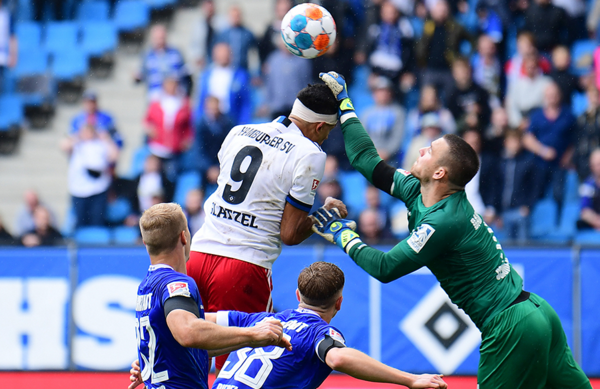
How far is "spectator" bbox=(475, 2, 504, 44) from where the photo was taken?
11.2 metres

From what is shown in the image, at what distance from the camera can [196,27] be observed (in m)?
13.3

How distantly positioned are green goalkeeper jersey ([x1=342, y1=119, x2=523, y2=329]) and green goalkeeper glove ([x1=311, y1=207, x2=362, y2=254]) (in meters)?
0.09

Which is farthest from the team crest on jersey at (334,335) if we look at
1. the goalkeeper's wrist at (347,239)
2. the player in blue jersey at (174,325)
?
the goalkeeper's wrist at (347,239)

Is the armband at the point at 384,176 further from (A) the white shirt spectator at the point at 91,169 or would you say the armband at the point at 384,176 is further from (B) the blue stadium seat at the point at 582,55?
(B) the blue stadium seat at the point at 582,55

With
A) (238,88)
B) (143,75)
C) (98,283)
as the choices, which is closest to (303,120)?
(98,283)

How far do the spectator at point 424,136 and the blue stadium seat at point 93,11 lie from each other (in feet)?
23.2

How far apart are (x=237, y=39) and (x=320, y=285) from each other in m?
7.86

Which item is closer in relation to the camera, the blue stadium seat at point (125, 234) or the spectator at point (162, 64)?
the blue stadium seat at point (125, 234)

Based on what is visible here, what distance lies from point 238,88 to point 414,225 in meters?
6.90

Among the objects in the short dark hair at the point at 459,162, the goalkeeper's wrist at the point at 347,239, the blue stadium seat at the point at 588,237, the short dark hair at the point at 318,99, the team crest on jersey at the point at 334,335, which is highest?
the short dark hair at the point at 318,99

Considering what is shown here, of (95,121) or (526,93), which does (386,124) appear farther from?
(95,121)

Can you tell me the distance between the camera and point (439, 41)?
431 inches

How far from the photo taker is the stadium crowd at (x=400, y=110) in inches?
389

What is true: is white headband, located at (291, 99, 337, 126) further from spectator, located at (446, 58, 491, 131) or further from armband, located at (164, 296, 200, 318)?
spectator, located at (446, 58, 491, 131)
